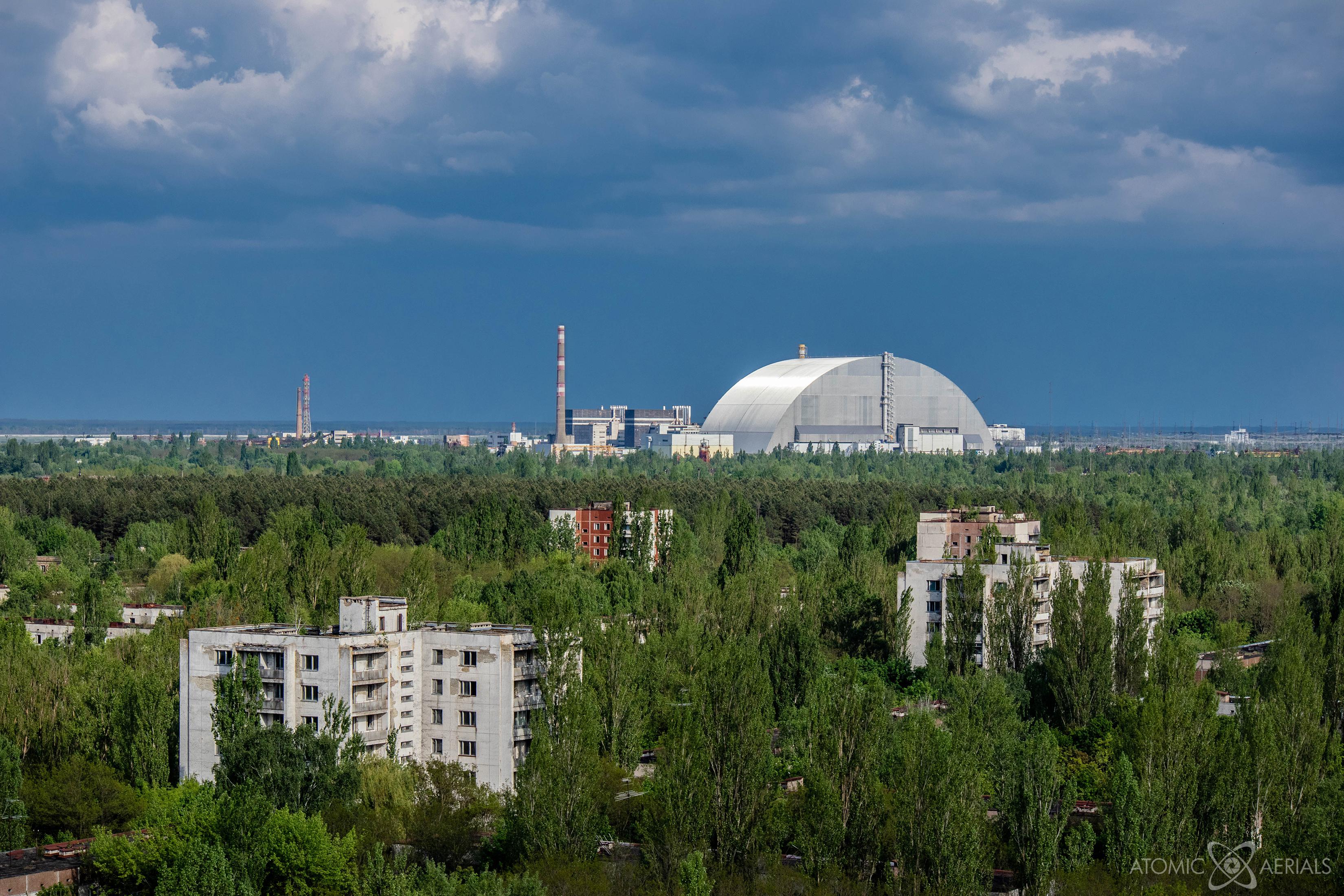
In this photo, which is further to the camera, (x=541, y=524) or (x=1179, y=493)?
(x=1179, y=493)

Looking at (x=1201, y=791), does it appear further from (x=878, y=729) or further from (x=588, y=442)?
(x=588, y=442)

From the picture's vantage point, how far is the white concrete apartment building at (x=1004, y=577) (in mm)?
31188

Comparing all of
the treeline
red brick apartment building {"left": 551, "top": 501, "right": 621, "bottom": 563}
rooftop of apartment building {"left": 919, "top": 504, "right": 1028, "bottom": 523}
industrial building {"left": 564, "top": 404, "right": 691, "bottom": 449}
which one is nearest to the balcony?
the treeline

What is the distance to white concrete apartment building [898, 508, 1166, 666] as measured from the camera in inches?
1228

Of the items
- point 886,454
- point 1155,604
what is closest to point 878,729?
point 1155,604

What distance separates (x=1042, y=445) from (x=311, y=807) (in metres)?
115

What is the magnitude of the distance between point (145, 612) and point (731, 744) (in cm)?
2149

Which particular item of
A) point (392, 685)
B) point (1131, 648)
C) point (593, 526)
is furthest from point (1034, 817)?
point (593, 526)

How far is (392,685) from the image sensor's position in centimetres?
2180

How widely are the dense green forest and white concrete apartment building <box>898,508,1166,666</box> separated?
618mm

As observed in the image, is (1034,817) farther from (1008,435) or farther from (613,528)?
(1008,435)

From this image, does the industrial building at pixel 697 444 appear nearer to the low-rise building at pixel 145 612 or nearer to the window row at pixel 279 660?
the low-rise building at pixel 145 612

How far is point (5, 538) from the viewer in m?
44.0

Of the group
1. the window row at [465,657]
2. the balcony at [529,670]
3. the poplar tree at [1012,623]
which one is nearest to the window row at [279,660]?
the window row at [465,657]
